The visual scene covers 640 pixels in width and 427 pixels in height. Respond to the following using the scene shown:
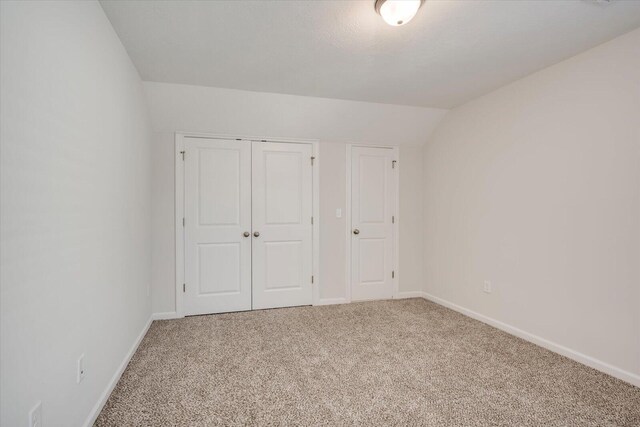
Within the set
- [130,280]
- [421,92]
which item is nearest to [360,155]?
[421,92]

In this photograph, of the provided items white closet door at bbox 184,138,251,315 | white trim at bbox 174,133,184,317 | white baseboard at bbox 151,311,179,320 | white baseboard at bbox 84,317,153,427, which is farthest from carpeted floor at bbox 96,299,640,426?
white closet door at bbox 184,138,251,315

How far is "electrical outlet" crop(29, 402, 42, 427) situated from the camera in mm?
1171

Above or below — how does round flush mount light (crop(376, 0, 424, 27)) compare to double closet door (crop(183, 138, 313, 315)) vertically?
above

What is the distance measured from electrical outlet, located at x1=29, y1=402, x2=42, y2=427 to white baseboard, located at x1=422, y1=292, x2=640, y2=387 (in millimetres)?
3286

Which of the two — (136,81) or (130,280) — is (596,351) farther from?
(136,81)

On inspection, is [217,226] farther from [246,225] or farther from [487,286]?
[487,286]

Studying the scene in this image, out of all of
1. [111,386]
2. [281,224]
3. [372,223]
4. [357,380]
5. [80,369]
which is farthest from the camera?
[372,223]

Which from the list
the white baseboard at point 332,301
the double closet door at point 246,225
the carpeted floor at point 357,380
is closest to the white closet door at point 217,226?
the double closet door at point 246,225

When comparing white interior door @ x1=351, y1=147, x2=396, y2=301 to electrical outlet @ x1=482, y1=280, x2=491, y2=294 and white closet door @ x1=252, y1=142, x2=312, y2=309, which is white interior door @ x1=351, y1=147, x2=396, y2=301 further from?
electrical outlet @ x1=482, y1=280, x2=491, y2=294

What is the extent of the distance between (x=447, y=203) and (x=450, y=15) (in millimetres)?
2301

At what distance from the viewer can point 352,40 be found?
2209mm

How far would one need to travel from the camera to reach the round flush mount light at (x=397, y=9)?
1705 millimetres

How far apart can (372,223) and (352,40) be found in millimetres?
2357

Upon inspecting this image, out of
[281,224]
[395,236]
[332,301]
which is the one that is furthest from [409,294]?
[281,224]
